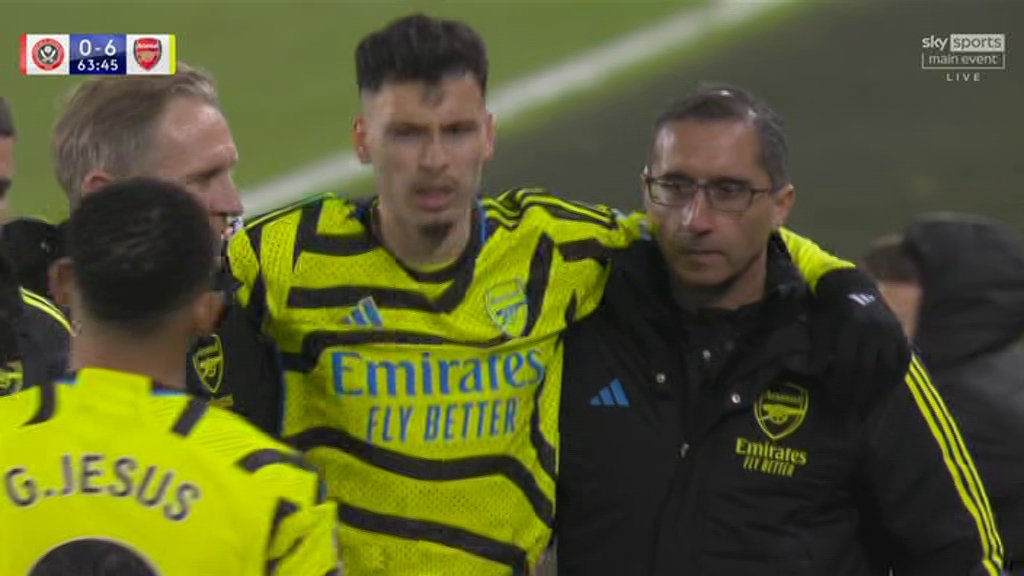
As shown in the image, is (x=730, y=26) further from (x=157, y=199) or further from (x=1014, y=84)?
(x=157, y=199)

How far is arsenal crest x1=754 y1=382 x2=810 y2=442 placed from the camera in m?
2.90

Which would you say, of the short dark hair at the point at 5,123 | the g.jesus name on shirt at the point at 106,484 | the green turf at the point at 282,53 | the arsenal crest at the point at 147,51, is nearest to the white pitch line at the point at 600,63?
the green turf at the point at 282,53

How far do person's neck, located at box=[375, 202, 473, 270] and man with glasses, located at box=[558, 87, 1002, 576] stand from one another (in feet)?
0.98

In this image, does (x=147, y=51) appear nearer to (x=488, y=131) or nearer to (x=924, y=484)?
(x=488, y=131)

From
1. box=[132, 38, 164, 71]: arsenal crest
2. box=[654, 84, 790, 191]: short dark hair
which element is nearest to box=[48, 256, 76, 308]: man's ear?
box=[654, 84, 790, 191]: short dark hair

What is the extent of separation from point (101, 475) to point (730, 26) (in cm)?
779

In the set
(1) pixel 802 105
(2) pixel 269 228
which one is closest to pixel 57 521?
(2) pixel 269 228

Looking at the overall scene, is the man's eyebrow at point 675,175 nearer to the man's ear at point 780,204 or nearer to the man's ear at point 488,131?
the man's ear at point 780,204

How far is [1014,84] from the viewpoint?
350 inches

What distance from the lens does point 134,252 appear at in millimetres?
2084

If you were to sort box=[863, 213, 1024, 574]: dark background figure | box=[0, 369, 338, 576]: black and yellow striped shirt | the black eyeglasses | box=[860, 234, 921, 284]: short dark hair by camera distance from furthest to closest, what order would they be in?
box=[860, 234, 921, 284]: short dark hair
box=[863, 213, 1024, 574]: dark background figure
the black eyeglasses
box=[0, 369, 338, 576]: black and yellow striped shirt

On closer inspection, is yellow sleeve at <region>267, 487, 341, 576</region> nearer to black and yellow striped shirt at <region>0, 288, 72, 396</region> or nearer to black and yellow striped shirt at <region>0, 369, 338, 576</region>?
A: black and yellow striped shirt at <region>0, 369, 338, 576</region>

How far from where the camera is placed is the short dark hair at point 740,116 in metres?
2.95

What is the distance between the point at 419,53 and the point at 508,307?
1.44ft
